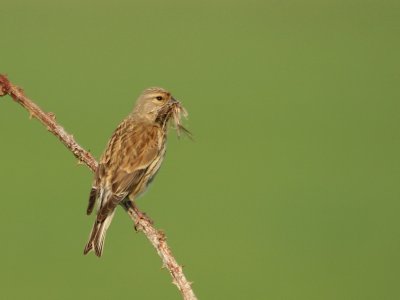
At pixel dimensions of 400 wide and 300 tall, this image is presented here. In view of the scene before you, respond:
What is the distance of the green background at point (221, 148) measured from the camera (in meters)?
12.0

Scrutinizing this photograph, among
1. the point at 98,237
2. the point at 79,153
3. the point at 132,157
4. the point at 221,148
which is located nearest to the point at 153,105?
the point at 132,157

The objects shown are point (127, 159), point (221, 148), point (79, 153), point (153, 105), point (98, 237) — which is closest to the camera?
point (79, 153)

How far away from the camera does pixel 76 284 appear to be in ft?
37.5

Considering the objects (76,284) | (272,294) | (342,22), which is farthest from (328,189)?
(342,22)

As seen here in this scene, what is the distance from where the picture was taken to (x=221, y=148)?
17.6m

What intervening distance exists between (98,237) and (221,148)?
1165cm

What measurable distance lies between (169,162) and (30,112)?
39.5 ft

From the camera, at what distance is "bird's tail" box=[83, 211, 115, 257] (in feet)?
19.4

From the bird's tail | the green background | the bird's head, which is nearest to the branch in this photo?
the bird's tail

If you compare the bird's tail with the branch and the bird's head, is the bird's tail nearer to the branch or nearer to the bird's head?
the branch

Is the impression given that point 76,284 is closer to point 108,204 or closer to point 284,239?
point 284,239

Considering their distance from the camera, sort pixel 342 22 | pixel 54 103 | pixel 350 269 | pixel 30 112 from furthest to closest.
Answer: pixel 342 22 < pixel 54 103 < pixel 350 269 < pixel 30 112

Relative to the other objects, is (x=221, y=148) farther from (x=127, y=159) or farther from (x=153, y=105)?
(x=127, y=159)

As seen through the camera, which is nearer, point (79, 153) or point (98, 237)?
point (79, 153)
